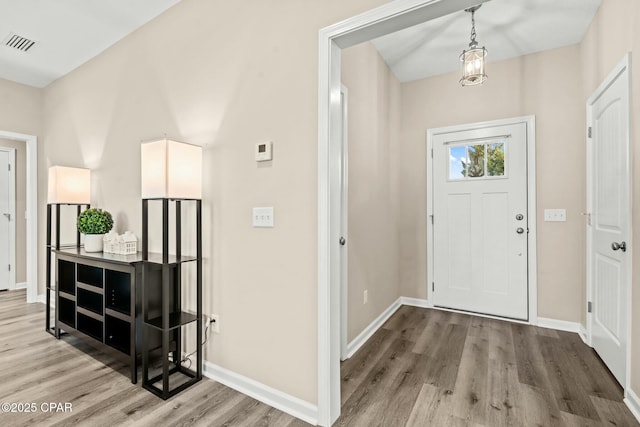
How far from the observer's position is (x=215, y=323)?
2.16m

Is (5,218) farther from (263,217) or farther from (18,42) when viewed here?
(263,217)

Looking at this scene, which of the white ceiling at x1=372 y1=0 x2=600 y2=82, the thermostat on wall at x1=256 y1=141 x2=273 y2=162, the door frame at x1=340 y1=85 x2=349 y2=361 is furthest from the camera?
the white ceiling at x1=372 y1=0 x2=600 y2=82

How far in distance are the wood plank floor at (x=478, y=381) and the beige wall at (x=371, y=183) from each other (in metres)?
0.43

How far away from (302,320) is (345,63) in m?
1.96

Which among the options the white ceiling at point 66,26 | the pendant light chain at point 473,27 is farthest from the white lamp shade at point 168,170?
the pendant light chain at point 473,27

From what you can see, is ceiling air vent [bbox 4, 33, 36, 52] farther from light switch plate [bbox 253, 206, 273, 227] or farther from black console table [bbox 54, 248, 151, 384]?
light switch plate [bbox 253, 206, 273, 227]

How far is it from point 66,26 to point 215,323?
2.81 m

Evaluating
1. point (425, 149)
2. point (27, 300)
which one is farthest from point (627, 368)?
point (27, 300)

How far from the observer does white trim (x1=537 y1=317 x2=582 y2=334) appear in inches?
118

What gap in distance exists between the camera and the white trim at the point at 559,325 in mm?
2998

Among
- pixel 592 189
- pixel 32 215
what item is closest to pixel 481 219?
pixel 592 189

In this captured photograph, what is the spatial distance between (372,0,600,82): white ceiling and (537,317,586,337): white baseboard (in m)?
2.59

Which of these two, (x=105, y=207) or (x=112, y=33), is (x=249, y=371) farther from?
(x=112, y=33)

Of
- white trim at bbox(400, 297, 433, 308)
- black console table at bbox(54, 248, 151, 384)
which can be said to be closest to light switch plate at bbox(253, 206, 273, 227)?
black console table at bbox(54, 248, 151, 384)
